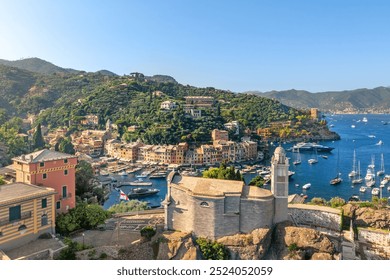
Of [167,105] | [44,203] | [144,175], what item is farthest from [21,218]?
[167,105]

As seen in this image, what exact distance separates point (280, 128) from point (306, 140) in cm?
565

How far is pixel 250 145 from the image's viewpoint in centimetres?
4594

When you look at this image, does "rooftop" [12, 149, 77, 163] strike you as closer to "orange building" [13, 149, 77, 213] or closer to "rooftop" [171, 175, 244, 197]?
"orange building" [13, 149, 77, 213]

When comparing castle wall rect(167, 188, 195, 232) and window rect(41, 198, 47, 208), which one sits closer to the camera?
window rect(41, 198, 47, 208)

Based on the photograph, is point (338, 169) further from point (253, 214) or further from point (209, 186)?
point (209, 186)

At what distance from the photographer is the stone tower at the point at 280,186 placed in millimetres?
10672

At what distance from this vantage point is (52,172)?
11.2 meters

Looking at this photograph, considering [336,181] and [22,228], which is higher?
[22,228]

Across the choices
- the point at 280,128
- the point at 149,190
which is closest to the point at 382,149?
Answer: the point at 280,128

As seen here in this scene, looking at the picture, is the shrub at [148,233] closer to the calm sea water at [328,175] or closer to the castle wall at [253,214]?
the castle wall at [253,214]

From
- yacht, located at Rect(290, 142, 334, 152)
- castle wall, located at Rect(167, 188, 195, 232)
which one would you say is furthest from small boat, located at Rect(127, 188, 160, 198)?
yacht, located at Rect(290, 142, 334, 152)

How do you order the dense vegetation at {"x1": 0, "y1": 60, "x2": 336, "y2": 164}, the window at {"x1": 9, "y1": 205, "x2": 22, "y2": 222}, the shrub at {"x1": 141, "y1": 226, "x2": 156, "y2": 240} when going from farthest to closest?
the dense vegetation at {"x1": 0, "y1": 60, "x2": 336, "y2": 164}, the shrub at {"x1": 141, "y1": 226, "x2": 156, "y2": 240}, the window at {"x1": 9, "y1": 205, "x2": 22, "y2": 222}

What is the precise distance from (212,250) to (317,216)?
18.0 feet

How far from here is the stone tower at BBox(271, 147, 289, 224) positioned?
10672 mm
